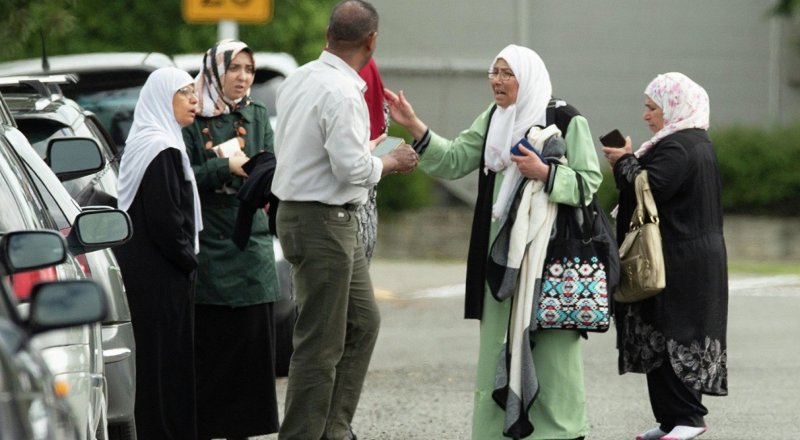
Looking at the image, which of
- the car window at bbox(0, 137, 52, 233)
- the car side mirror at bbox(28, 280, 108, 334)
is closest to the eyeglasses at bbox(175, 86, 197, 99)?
the car window at bbox(0, 137, 52, 233)

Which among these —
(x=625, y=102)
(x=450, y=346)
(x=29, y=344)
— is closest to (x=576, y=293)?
(x=29, y=344)

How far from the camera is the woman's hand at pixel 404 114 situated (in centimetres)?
Result: 748

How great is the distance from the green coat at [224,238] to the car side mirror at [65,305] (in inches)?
142

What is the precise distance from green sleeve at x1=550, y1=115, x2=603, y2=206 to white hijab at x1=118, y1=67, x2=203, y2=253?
5.15ft

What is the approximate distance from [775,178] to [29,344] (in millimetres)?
16448

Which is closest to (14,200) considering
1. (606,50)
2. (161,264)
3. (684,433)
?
(161,264)

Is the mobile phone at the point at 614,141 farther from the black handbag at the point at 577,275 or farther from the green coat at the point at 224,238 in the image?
the green coat at the point at 224,238

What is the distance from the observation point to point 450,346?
12.1 m

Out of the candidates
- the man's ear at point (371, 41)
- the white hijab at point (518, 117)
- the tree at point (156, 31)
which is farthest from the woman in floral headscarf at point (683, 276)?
the tree at point (156, 31)

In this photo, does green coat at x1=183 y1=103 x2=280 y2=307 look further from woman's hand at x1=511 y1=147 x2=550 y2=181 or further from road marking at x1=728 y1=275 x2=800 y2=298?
road marking at x1=728 y1=275 x2=800 y2=298

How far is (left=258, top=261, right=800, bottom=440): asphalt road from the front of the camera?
28.6ft

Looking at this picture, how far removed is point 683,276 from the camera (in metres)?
7.95

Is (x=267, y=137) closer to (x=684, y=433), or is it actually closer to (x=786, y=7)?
(x=684, y=433)

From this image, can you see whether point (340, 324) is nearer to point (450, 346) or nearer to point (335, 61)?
point (335, 61)
